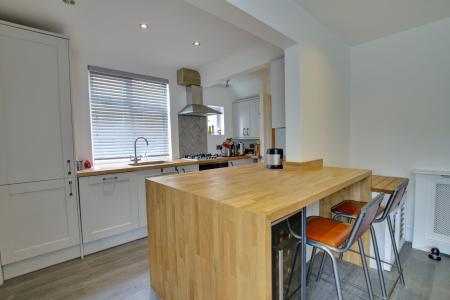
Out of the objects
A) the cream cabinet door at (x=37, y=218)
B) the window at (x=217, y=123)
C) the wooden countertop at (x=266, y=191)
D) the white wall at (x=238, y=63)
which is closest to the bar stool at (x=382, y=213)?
the wooden countertop at (x=266, y=191)

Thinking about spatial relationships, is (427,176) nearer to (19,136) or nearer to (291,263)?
(291,263)

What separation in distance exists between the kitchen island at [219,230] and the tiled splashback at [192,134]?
2.20 meters

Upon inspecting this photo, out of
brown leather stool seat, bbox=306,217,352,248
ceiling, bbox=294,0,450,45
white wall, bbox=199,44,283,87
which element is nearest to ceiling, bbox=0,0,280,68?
white wall, bbox=199,44,283,87

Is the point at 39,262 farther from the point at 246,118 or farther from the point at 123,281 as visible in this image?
the point at 246,118

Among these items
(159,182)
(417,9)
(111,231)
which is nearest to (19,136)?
(111,231)

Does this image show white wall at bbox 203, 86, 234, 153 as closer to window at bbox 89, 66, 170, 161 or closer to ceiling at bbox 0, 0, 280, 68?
window at bbox 89, 66, 170, 161

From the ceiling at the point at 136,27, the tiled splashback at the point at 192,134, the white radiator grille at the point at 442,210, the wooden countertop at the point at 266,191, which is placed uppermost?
the ceiling at the point at 136,27

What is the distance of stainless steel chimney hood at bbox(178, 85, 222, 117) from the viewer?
136 inches

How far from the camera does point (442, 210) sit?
209cm

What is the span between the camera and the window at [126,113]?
2.86 m

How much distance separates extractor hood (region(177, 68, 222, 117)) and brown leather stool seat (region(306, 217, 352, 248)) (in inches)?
99.2

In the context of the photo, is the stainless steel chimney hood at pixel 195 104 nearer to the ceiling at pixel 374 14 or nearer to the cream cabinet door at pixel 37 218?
the cream cabinet door at pixel 37 218

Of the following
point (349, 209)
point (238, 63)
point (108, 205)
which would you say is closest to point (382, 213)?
point (349, 209)

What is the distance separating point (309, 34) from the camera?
6.73 ft
